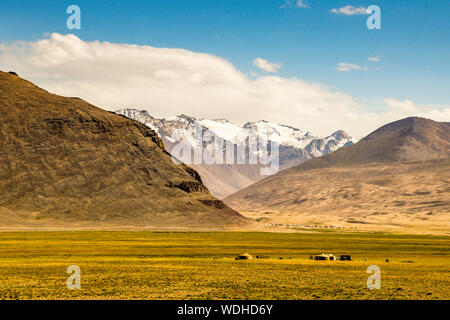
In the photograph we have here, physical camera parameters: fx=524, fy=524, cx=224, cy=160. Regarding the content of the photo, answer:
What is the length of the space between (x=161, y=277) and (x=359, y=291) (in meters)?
19.5

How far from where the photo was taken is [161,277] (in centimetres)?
5191

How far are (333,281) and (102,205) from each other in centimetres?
15328

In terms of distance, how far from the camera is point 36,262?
2712 inches

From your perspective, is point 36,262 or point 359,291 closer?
point 359,291

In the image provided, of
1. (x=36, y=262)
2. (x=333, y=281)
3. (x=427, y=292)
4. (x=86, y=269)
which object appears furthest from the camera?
(x=36, y=262)

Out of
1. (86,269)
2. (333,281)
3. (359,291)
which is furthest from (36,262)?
(359,291)

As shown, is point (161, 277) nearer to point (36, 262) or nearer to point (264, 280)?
point (264, 280)

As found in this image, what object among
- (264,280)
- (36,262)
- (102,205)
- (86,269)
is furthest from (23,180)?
(264,280)

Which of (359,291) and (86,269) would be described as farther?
(86,269)
